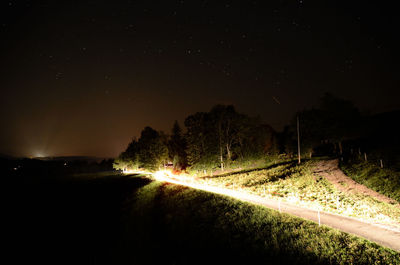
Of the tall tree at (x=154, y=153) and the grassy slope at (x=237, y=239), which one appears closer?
the grassy slope at (x=237, y=239)

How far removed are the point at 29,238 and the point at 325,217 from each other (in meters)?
26.1

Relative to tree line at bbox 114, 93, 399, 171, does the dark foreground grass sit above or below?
below

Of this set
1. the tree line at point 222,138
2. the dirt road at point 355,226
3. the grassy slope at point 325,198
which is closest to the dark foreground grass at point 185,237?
the dirt road at point 355,226

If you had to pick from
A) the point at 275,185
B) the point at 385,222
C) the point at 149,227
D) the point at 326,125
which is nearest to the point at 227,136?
the point at 326,125

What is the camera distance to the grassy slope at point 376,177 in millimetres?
19469

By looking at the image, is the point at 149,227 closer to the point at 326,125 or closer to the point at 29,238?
the point at 29,238

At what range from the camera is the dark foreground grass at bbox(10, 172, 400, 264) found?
34.1 ft

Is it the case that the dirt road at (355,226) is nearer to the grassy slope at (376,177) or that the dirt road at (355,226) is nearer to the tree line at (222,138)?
the grassy slope at (376,177)

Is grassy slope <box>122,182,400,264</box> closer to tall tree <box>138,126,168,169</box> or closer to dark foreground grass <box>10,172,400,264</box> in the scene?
dark foreground grass <box>10,172,400,264</box>

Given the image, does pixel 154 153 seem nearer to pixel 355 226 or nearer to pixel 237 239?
pixel 237 239

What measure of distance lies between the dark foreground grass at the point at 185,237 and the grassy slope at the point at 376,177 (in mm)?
12133

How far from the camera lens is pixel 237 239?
1308 centimetres

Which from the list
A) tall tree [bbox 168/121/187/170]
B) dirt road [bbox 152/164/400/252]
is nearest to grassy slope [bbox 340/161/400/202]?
dirt road [bbox 152/164/400/252]

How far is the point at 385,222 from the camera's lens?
12.5 m
